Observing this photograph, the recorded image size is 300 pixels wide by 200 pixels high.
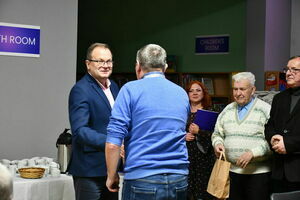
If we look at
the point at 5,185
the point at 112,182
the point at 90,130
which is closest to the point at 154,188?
the point at 112,182

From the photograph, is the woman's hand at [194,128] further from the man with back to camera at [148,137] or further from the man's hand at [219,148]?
the man with back to camera at [148,137]

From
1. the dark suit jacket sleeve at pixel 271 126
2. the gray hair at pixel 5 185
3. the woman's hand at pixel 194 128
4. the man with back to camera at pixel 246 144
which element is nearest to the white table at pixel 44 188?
the man with back to camera at pixel 246 144

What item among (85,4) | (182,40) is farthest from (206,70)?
(85,4)

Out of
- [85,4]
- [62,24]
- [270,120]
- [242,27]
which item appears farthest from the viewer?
[85,4]

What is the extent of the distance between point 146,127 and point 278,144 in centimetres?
150

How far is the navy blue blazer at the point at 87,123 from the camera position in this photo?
2.90 m

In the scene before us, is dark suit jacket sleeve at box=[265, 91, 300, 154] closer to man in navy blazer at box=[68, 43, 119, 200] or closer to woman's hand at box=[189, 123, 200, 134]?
woman's hand at box=[189, 123, 200, 134]

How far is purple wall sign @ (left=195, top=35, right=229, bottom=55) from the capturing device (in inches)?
329

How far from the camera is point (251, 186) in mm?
4051

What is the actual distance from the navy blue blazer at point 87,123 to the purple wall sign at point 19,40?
1.62 meters

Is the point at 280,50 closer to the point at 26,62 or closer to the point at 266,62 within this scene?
the point at 266,62

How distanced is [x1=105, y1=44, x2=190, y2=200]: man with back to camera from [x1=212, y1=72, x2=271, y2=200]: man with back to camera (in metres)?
1.54

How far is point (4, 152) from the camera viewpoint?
4379 mm

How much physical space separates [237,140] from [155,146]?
171 centimetres
